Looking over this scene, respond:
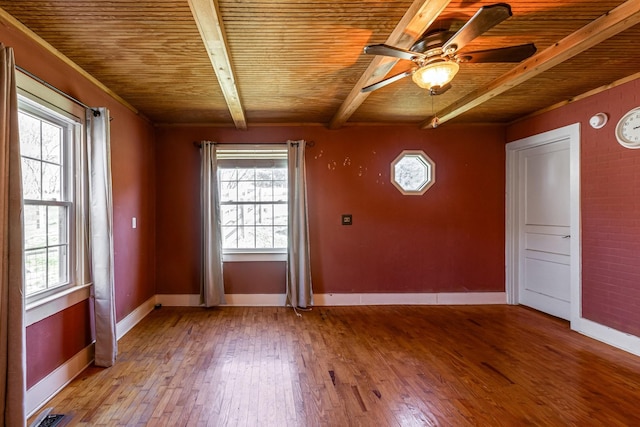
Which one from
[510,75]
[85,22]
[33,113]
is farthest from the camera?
[510,75]

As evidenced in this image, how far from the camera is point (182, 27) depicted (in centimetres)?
205

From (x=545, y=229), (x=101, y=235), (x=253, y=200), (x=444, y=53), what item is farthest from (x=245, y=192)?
(x=545, y=229)

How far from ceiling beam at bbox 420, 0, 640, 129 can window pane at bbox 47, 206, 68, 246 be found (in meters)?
3.75

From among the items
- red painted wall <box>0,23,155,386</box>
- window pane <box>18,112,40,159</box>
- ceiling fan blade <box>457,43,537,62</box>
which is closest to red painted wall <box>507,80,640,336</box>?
ceiling fan blade <box>457,43,537,62</box>

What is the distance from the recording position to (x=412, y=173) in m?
4.45

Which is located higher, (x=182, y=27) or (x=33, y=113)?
(x=182, y=27)

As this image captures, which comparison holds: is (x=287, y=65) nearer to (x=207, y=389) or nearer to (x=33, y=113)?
(x=33, y=113)

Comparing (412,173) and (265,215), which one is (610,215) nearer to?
Answer: (412,173)

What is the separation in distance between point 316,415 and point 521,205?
376cm

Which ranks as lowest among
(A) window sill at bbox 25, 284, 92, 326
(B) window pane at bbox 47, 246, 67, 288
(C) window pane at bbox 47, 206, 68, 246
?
(A) window sill at bbox 25, 284, 92, 326

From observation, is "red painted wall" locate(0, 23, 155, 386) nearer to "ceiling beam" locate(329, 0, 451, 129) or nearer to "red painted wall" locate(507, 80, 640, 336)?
"ceiling beam" locate(329, 0, 451, 129)

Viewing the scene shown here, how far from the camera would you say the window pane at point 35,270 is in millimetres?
2178

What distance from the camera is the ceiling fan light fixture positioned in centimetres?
200

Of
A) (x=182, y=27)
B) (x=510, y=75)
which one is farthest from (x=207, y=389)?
(x=510, y=75)
